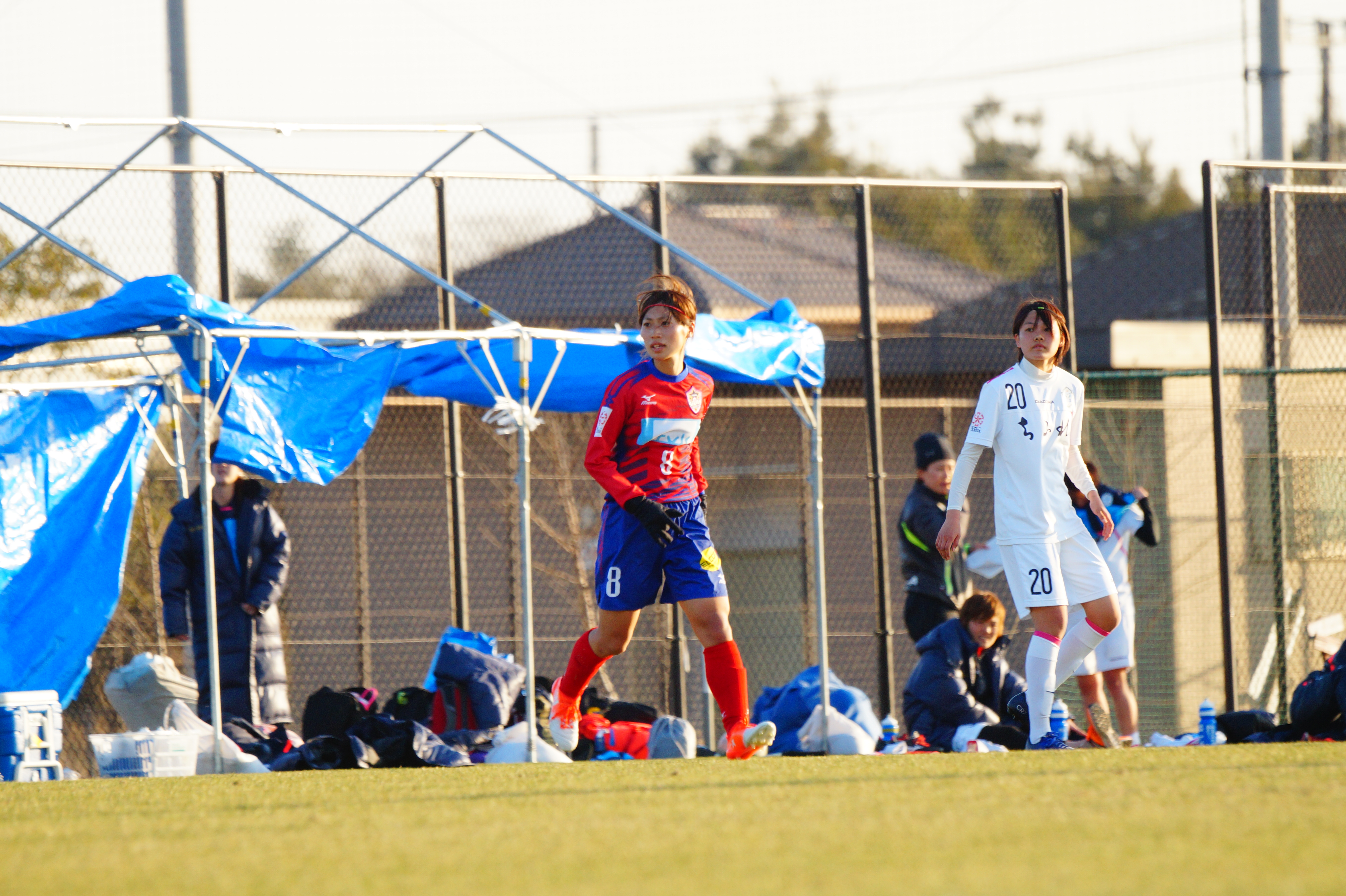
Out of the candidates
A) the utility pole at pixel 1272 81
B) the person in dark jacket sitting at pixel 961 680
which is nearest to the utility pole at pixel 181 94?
the person in dark jacket sitting at pixel 961 680

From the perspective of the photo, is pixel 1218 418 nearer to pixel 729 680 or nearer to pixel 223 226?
pixel 729 680

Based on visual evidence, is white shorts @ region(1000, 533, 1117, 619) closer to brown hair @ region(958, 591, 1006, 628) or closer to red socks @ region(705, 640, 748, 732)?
red socks @ region(705, 640, 748, 732)

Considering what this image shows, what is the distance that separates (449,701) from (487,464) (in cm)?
432

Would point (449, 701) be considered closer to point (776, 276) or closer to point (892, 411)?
point (892, 411)

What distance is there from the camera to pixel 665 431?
620 centimetres

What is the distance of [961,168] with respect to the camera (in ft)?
203

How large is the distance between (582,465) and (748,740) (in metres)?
7.38

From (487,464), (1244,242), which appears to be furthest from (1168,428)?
(487,464)

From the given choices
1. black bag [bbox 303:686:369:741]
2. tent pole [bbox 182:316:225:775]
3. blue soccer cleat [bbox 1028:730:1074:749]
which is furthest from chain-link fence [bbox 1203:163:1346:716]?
tent pole [bbox 182:316:225:775]

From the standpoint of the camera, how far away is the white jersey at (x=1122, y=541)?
8727 millimetres

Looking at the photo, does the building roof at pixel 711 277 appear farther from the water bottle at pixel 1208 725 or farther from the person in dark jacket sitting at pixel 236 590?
the water bottle at pixel 1208 725

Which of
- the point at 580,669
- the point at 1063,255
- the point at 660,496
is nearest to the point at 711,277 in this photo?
the point at 1063,255

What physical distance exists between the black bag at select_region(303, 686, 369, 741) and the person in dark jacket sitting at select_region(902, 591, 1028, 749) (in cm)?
307

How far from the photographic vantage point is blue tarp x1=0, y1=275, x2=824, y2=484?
7211 mm
